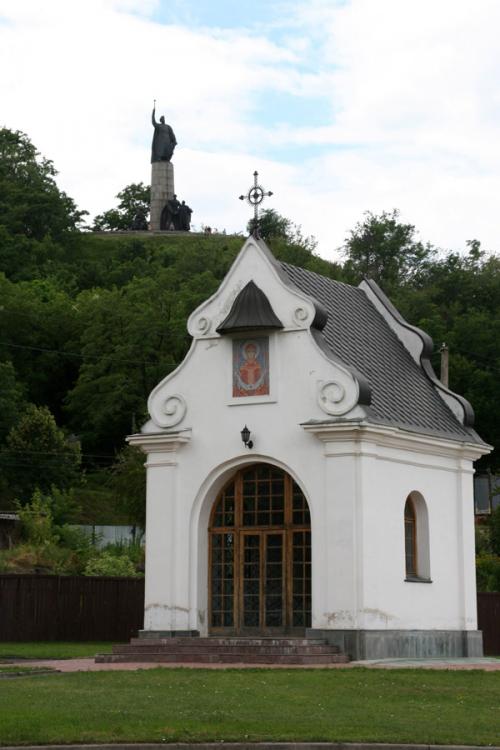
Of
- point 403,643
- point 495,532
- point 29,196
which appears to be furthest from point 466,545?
point 29,196

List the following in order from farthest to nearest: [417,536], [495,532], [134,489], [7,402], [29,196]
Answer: [29,196]
[7,402]
[134,489]
[495,532]
[417,536]

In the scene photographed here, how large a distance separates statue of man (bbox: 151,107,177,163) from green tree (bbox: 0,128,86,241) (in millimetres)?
10565

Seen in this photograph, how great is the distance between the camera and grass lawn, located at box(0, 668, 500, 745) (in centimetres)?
1495

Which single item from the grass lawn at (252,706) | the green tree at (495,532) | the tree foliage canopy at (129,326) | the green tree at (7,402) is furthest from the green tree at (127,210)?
the grass lawn at (252,706)

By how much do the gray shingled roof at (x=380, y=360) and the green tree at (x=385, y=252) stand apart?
58669mm

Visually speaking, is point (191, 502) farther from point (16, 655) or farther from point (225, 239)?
point (225, 239)

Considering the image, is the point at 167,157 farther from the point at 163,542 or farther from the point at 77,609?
the point at 163,542

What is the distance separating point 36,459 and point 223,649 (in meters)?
44.9

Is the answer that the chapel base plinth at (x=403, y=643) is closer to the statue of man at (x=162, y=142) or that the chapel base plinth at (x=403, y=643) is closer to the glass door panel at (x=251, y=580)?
the glass door panel at (x=251, y=580)

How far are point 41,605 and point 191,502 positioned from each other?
35.8ft

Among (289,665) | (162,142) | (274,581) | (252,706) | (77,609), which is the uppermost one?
(162,142)

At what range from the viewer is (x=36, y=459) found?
70625mm

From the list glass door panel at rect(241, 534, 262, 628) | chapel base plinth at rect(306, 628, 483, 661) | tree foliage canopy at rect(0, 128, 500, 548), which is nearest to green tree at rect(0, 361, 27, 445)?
tree foliage canopy at rect(0, 128, 500, 548)

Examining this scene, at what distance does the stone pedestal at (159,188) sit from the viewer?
13075 cm
